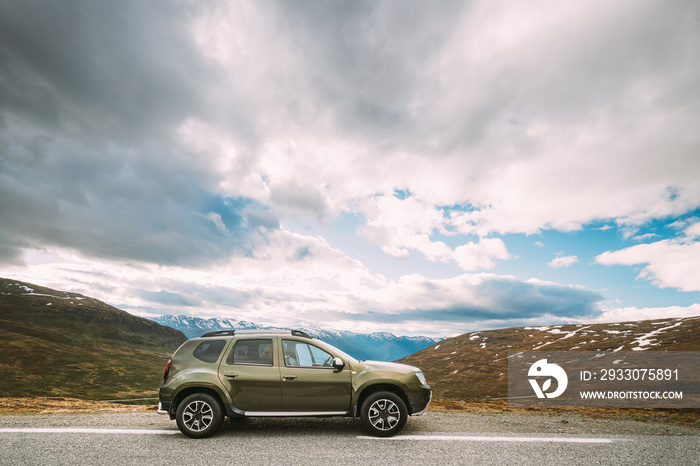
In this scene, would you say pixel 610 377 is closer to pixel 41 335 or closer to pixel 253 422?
pixel 253 422

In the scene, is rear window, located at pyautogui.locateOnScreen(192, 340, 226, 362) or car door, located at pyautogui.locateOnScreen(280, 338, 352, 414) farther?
rear window, located at pyautogui.locateOnScreen(192, 340, 226, 362)

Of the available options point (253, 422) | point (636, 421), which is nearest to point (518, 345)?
point (636, 421)

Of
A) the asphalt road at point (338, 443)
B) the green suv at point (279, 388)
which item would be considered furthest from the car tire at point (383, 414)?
the asphalt road at point (338, 443)

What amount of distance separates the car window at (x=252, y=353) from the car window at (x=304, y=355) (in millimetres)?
399

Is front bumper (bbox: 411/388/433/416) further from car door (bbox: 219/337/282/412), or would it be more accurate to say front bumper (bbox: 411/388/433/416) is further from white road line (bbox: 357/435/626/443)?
car door (bbox: 219/337/282/412)

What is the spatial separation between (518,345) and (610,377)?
43616mm

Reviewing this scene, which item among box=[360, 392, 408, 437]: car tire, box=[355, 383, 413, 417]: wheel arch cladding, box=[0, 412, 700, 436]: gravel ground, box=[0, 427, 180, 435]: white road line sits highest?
box=[355, 383, 413, 417]: wheel arch cladding

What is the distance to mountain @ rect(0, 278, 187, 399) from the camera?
273 feet

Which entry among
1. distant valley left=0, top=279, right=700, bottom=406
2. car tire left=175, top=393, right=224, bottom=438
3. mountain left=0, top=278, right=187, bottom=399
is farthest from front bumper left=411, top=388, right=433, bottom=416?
mountain left=0, top=278, right=187, bottom=399

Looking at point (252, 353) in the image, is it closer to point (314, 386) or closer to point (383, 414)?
point (314, 386)

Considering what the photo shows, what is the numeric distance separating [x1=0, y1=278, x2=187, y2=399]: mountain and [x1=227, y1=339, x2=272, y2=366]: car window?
310 ft

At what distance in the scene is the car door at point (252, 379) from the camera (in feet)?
26.1

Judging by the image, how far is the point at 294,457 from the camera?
645cm

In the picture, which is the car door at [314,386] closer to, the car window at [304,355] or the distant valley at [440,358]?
the car window at [304,355]
